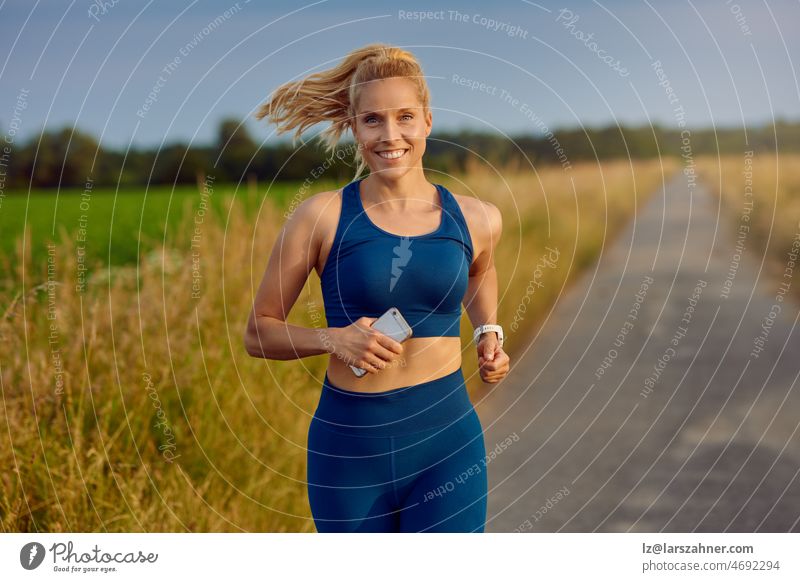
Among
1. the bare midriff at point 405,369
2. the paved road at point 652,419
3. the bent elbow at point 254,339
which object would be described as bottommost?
the paved road at point 652,419

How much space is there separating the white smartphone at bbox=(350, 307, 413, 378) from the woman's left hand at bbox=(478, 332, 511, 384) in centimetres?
25

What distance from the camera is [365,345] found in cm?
200

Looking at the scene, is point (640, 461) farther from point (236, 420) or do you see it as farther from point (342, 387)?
point (342, 387)

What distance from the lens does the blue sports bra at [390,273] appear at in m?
2.10

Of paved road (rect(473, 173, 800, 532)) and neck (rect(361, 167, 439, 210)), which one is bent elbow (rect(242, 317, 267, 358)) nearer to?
neck (rect(361, 167, 439, 210))

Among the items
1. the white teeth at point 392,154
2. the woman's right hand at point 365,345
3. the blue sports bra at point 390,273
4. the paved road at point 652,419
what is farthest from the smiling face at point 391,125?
the paved road at point 652,419

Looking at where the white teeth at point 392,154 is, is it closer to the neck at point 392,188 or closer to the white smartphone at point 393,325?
the neck at point 392,188

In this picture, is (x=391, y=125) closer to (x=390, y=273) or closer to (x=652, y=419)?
(x=390, y=273)

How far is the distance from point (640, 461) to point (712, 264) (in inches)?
261

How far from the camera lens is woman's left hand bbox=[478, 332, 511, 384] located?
2168 mm

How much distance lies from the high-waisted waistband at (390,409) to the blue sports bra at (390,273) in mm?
150
